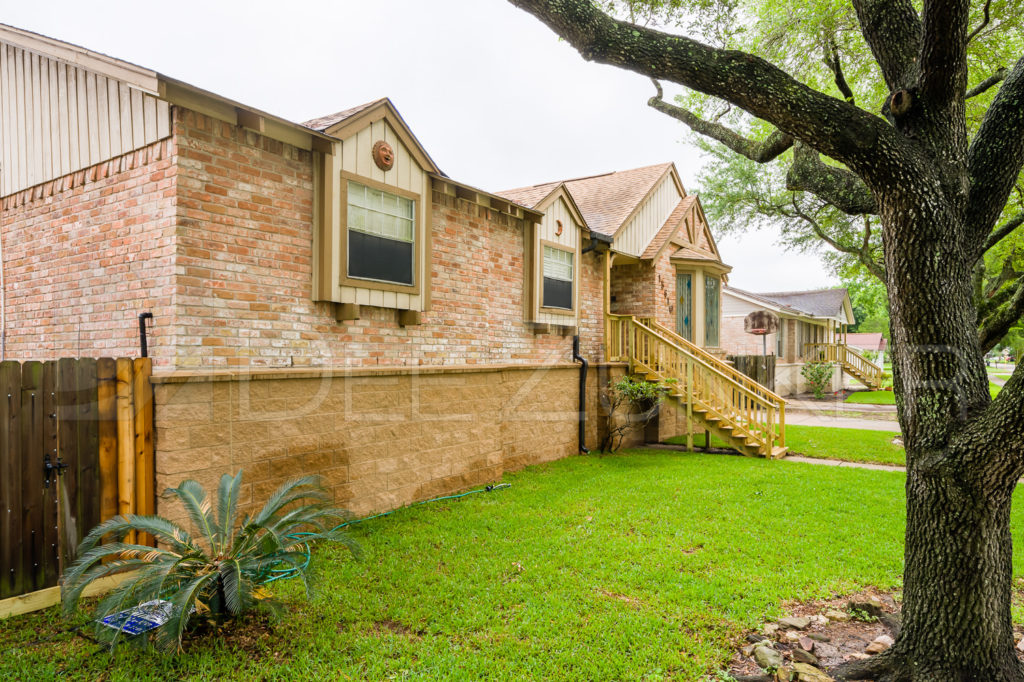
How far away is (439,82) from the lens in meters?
24.6

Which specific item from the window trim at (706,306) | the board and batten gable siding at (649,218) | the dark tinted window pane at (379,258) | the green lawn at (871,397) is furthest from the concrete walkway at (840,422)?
the dark tinted window pane at (379,258)

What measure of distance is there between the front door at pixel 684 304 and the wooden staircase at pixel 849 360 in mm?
17980

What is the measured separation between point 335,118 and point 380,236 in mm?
1389

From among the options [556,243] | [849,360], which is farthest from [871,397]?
[556,243]

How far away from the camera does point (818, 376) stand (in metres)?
23.7

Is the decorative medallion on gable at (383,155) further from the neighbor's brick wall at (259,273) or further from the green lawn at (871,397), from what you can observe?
the green lawn at (871,397)

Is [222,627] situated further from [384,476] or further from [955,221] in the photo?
[955,221]

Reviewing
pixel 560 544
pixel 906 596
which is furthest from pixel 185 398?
pixel 906 596

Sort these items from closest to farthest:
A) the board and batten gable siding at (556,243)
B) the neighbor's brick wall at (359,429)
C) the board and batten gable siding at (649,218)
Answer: the neighbor's brick wall at (359,429) → the board and batten gable siding at (556,243) → the board and batten gable siding at (649,218)

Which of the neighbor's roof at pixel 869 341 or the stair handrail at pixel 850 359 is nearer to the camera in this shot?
the stair handrail at pixel 850 359

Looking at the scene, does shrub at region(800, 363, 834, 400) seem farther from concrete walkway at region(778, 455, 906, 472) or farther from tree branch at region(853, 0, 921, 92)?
tree branch at region(853, 0, 921, 92)

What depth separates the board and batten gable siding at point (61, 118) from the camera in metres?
5.12

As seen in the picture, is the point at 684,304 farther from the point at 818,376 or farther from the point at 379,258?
the point at 818,376

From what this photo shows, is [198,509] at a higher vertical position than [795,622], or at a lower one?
higher
